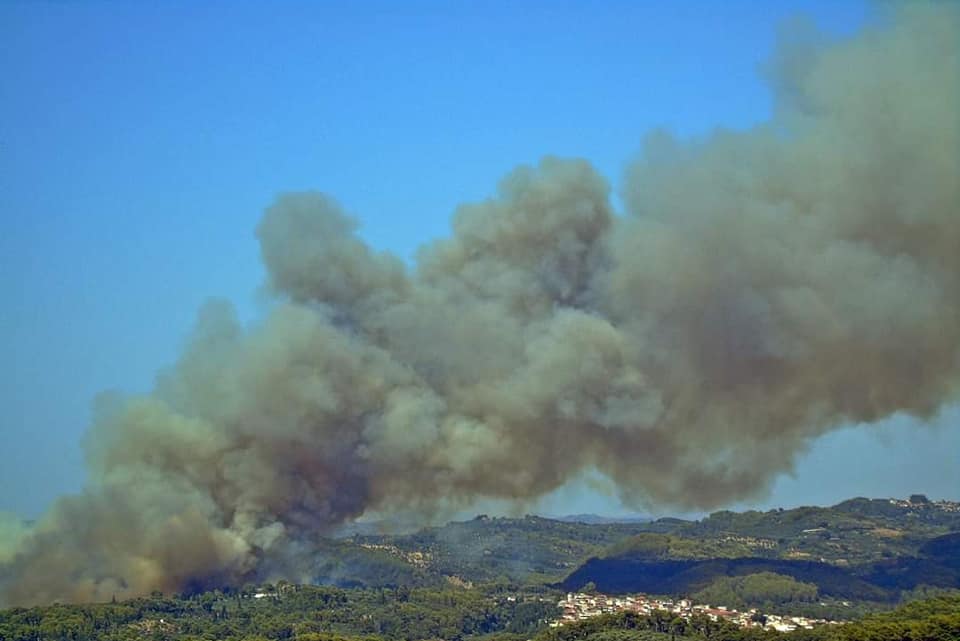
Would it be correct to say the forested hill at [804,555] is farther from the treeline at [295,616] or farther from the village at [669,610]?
the treeline at [295,616]

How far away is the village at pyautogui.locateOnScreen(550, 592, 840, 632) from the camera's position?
2397 inches

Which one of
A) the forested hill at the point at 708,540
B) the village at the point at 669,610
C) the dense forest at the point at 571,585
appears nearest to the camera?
the dense forest at the point at 571,585

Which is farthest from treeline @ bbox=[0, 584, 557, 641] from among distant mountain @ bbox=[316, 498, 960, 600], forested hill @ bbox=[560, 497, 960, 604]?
forested hill @ bbox=[560, 497, 960, 604]

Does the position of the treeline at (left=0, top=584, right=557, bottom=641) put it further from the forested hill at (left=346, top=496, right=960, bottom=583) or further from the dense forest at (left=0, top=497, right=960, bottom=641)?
the forested hill at (left=346, top=496, right=960, bottom=583)

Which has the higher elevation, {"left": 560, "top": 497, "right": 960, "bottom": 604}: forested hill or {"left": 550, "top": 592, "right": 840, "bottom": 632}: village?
{"left": 560, "top": 497, "right": 960, "bottom": 604}: forested hill

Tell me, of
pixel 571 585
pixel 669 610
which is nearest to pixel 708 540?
pixel 571 585

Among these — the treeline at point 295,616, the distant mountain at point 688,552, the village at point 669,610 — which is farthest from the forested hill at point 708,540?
the village at point 669,610

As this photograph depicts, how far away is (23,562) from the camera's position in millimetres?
50125

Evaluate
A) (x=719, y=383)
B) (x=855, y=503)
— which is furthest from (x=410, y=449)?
(x=855, y=503)

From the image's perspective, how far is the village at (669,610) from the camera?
60.9 m

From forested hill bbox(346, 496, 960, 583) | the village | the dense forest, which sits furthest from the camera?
forested hill bbox(346, 496, 960, 583)

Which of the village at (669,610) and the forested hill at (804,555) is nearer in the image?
the village at (669,610)

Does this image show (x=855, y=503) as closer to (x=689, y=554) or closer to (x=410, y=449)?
(x=689, y=554)

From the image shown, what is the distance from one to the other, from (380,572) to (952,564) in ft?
141
